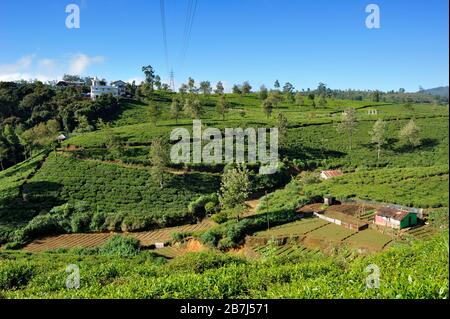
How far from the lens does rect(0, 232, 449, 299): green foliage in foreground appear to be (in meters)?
8.22

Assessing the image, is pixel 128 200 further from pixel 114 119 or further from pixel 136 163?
pixel 114 119

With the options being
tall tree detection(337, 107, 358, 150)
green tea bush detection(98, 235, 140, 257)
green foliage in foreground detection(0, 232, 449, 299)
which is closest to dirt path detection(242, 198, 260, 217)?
green tea bush detection(98, 235, 140, 257)

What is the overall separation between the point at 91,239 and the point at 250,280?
23.6m

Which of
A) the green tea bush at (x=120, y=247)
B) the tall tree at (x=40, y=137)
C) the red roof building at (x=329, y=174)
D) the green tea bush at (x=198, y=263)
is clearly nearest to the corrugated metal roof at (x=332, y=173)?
the red roof building at (x=329, y=174)

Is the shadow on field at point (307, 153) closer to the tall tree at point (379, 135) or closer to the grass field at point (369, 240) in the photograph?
the tall tree at point (379, 135)

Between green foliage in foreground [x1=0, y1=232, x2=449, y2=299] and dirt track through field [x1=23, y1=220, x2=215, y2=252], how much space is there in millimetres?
14547

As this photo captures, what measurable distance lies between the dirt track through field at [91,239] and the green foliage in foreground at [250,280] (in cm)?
1455

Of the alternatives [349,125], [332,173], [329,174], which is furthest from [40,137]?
[349,125]

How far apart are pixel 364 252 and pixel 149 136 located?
3987cm

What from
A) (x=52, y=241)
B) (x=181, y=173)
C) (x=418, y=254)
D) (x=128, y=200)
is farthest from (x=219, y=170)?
(x=418, y=254)

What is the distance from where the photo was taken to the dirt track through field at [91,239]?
96.1ft

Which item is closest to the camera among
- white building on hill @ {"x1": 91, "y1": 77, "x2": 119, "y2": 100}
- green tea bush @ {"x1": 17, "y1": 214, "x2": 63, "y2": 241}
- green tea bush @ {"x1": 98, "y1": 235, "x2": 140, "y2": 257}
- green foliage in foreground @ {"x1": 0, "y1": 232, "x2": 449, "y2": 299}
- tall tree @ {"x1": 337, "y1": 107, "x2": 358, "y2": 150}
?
green foliage in foreground @ {"x1": 0, "y1": 232, "x2": 449, "y2": 299}

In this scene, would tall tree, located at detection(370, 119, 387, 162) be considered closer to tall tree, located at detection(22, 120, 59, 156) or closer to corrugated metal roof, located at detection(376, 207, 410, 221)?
corrugated metal roof, located at detection(376, 207, 410, 221)

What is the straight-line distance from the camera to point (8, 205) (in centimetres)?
3362
